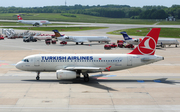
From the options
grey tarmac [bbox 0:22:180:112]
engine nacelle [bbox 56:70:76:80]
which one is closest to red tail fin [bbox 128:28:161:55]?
grey tarmac [bbox 0:22:180:112]

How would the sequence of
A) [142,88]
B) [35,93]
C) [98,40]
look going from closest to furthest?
[35,93], [142,88], [98,40]

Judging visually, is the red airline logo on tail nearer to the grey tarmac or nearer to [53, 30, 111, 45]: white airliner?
the grey tarmac

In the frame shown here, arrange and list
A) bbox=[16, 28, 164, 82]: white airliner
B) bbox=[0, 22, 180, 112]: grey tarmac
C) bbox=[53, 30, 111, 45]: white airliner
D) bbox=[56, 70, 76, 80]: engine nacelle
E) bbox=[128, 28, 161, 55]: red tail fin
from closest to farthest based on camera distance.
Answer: bbox=[0, 22, 180, 112]: grey tarmac → bbox=[56, 70, 76, 80]: engine nacelle → bbox=[16, 28, 164, 82]: white airliner → bbox=[128, 28, 161, 55]: red tail fin → bbox=[53, 30, 111, 45]: white airliner

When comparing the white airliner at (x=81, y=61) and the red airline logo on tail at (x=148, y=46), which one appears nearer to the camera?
the white airliner at (x=81, y=61)

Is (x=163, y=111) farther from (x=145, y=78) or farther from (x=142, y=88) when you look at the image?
(x=145, y=78)

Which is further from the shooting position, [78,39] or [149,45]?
[78,39]

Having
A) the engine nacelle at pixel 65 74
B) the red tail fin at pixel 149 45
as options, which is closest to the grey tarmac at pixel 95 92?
the engine nacelle at pixel 65 74

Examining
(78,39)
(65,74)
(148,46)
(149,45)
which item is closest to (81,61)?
(65,74)

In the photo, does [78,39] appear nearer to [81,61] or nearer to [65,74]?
[81,61]

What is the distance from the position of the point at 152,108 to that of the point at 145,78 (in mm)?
14177

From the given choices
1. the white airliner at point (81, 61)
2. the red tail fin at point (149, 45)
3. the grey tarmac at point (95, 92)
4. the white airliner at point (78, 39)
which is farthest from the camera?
the white airliner at point (78, 39)

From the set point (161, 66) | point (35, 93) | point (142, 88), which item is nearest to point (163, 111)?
point (142, 88)

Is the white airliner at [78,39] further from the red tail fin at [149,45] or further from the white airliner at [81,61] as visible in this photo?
the red tail fin at [149,45]

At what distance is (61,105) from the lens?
85.8ft
